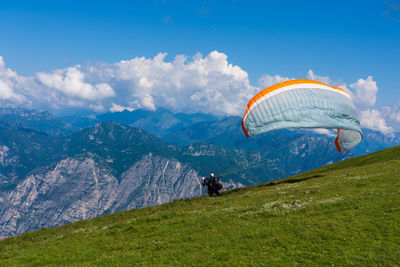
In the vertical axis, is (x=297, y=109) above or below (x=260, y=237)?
above

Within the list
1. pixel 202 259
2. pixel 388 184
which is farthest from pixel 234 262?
pixel 388 184

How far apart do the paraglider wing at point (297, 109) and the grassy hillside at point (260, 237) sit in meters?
8.01

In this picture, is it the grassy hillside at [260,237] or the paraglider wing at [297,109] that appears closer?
the grassy hillside at [260,237]

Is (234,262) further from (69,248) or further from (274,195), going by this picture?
(274,195)

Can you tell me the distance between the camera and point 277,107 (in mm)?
30672

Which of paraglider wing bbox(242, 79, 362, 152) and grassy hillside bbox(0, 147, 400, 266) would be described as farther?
paraglider wing bbox(242, 79, 362, 152)

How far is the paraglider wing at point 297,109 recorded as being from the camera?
30.1 m

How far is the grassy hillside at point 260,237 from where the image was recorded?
13422 millimetres

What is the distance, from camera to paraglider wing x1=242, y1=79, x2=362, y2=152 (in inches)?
1186

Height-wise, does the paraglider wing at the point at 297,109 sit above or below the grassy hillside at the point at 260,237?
above

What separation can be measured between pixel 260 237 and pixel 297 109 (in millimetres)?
18757

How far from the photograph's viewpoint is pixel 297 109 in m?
30.5

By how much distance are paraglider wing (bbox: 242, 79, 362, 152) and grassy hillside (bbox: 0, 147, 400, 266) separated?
26.3 feet

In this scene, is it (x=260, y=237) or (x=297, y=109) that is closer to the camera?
(x=260, y=237)
